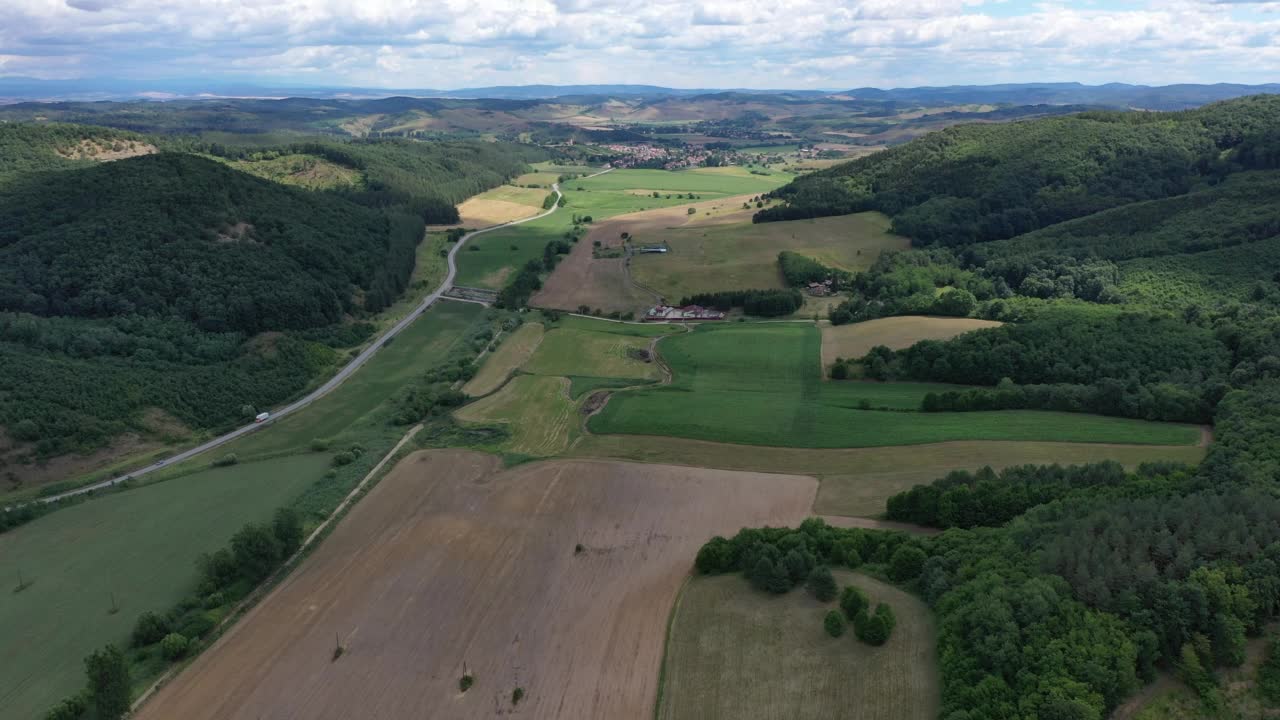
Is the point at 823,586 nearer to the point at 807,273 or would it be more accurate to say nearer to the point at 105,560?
the point at 105,560

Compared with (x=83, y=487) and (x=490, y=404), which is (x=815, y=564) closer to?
(x=490, y=404)

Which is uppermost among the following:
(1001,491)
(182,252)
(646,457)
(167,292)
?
(182,252)

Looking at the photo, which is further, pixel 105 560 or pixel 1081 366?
pixel 1081 366

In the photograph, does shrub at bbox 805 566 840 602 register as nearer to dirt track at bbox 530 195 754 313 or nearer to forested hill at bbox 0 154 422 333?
dirt track at bbox 530 195 754 313

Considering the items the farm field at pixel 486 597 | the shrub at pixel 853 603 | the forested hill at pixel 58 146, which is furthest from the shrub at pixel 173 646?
the forested hill at pixel 58 146

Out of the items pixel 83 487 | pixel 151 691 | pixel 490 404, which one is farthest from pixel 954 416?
pixel 83 487

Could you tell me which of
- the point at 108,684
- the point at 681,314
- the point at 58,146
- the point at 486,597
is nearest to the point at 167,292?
the point at 681,314

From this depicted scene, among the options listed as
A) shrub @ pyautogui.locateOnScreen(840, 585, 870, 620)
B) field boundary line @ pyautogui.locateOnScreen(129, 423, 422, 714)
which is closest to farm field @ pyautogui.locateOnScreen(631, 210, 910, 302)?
field boundary line @ pyautogui.locateOnScreen(129, 423, 422, 714)

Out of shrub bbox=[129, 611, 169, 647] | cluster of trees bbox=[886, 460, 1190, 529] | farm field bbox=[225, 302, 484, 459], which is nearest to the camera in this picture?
shrub bbox=[129, 611, 169, 647]
